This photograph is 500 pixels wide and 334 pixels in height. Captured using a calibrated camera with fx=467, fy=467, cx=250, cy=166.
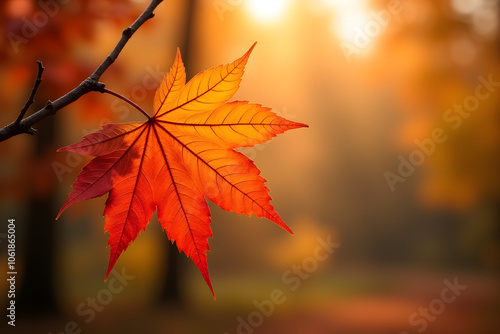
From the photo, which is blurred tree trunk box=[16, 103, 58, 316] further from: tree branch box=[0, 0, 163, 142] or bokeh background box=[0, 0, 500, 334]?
tree branch box=[0, 0, 163, 142]

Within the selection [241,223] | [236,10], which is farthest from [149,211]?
[241,223]

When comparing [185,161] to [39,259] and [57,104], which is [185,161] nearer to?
[57,104]

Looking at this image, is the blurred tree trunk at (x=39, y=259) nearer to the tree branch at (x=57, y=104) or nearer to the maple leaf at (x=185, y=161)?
the maple leaf at (x=185, y=161)

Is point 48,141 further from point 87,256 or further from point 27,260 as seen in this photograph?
point 87,256

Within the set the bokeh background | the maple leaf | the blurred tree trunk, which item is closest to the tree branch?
the maple leaf

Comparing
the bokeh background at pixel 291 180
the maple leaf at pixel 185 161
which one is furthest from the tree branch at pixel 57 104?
the bokeh background at pixel 291 180
